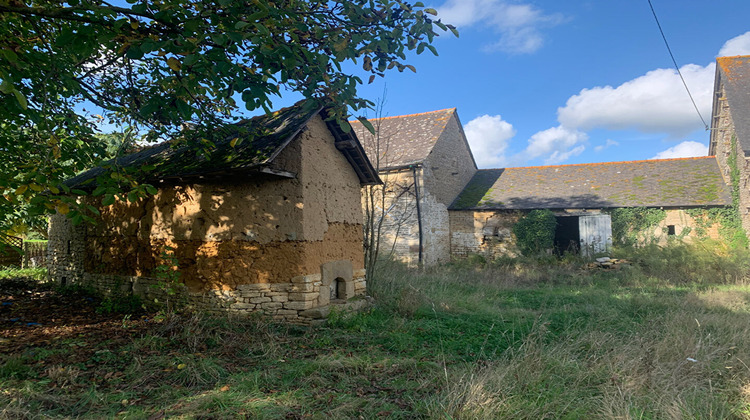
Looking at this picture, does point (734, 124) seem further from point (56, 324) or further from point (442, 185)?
point (56, 324)

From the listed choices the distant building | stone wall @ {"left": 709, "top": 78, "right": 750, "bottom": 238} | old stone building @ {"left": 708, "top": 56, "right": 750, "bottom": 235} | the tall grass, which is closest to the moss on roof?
the tall grass

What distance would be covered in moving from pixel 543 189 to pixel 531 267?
452 cm

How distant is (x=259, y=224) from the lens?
23.9 ft

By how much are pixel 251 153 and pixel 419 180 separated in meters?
9.91

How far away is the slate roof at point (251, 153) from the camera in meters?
6.92

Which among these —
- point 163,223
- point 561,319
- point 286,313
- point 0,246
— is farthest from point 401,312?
point 0,246

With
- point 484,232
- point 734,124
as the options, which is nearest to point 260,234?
point 484,232

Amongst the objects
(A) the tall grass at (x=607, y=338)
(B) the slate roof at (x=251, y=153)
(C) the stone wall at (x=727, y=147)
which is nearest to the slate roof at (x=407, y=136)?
(A) the tall grass at (x=607, y=338)

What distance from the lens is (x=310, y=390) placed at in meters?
4.52

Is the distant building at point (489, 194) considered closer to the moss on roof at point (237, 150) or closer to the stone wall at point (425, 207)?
the stone wall at point (425, 207)

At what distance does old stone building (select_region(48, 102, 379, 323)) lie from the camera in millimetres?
7258

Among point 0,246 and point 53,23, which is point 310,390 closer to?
point 0,246

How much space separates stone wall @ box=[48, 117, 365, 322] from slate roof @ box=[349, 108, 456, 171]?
23.8 ft

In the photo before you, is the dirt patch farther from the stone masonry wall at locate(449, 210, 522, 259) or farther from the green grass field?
the stone masonry wall at locate(449, 210, 522, 259)
